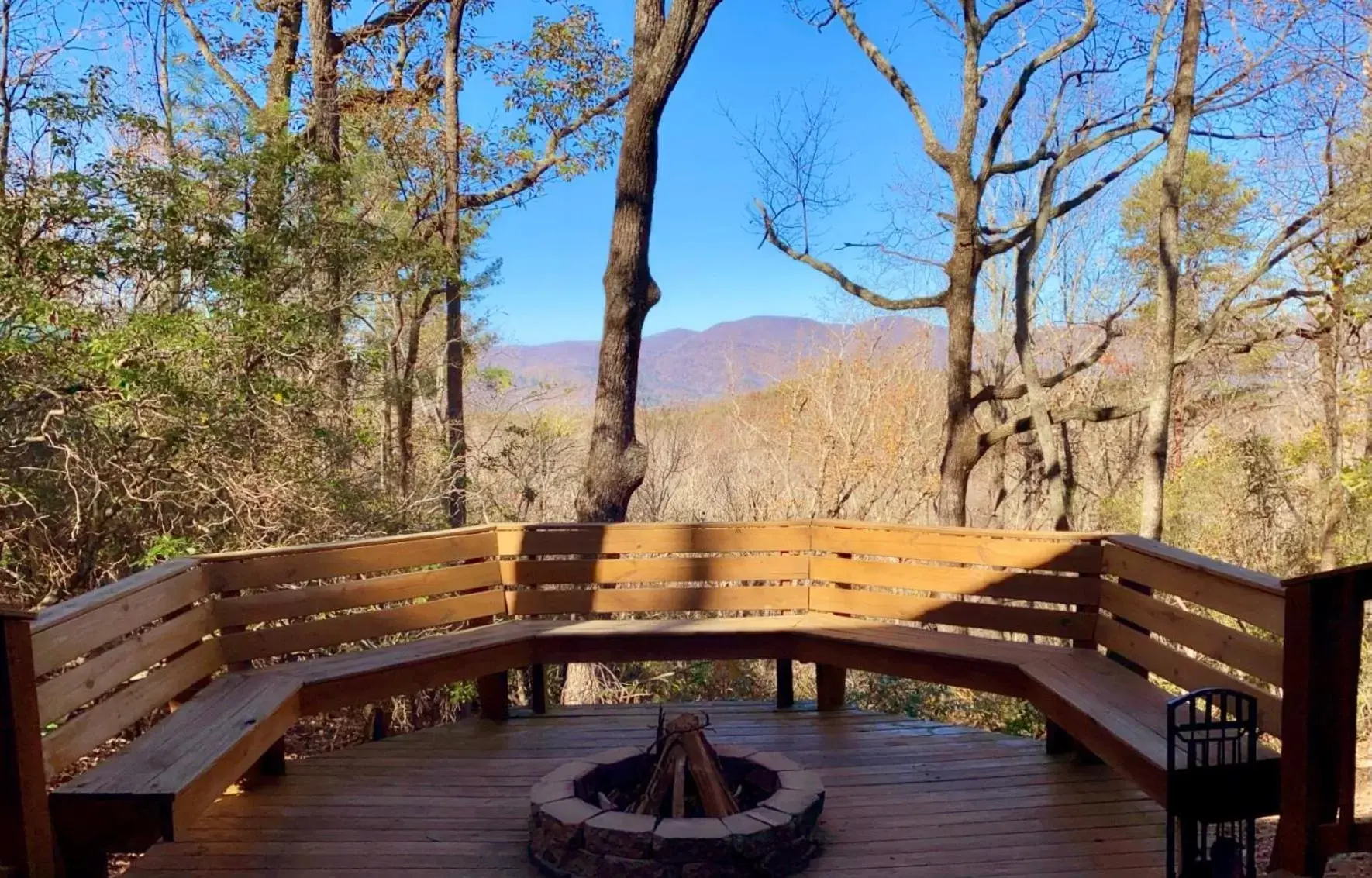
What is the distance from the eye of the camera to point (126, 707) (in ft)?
10.5

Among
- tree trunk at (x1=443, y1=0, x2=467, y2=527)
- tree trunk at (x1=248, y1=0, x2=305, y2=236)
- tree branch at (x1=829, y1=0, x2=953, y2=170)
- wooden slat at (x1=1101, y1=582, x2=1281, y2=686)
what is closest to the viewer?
wooden slat at (x1=1101, y1=582, x2=1281, y2=686)

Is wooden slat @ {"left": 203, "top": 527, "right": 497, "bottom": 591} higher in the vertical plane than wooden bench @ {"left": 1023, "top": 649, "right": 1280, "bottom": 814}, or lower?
higher

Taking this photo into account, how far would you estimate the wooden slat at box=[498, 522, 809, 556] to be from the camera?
4.93 meters

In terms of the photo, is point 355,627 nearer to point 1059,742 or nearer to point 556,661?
point 556,661

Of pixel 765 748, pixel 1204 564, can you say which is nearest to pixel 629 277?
pixel 765 748

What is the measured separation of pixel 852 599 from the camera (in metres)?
4.91

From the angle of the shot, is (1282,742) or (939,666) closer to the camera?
(1282,742)

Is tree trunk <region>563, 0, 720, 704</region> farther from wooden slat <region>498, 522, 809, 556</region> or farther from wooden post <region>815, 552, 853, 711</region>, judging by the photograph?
wooden post <region>815, 552, 853, 711</region>

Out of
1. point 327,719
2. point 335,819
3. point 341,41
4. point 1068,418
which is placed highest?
point 341,41

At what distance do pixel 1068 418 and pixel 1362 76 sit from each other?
4.86 meters

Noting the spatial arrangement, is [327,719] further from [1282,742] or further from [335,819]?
[1282,742]

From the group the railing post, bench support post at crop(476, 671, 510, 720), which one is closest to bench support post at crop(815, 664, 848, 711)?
bench support post at crop(476, 671, 510, 720)

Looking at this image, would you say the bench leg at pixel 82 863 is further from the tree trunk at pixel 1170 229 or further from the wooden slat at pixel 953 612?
the tree trunk at pixel 1170 229

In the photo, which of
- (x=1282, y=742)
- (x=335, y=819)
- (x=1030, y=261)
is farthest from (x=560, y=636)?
(x=1030, y=261)
